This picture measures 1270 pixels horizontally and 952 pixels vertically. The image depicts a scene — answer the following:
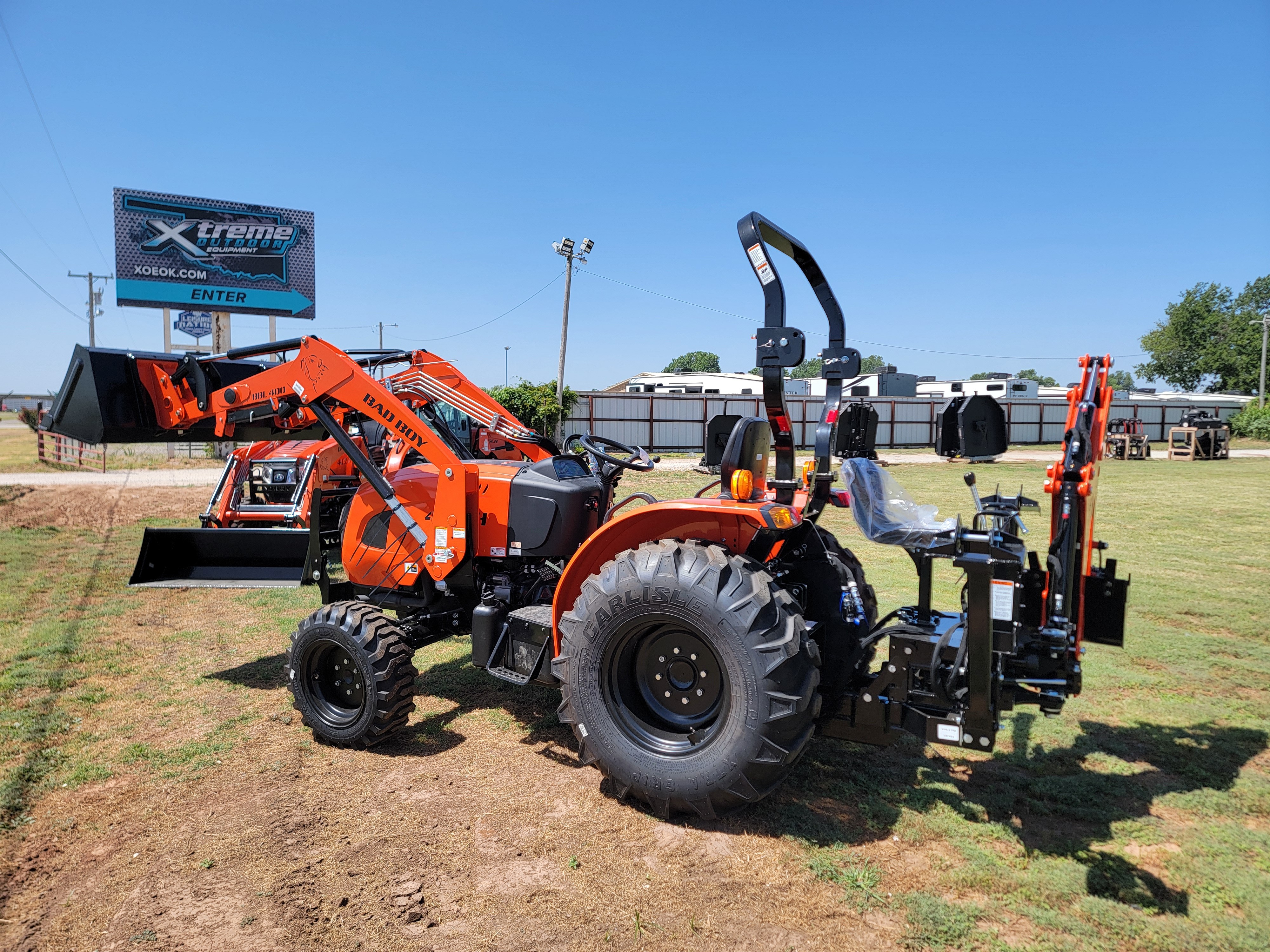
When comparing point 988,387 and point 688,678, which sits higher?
point 988,387

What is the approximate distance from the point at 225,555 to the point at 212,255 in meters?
26.1

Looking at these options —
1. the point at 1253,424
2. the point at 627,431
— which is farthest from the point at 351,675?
the point at 1253,424

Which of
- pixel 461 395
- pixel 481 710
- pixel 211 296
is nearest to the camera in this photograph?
pixel 481 710

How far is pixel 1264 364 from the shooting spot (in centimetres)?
4803

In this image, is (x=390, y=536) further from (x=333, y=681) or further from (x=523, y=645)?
(x=523, y=645)

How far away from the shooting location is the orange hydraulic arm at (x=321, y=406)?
443 centimetres

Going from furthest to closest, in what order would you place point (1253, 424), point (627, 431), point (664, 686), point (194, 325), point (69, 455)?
point (1253, 424) < point (627, 431) < point (194, 325) < point (69, 455) < point (664, 686)

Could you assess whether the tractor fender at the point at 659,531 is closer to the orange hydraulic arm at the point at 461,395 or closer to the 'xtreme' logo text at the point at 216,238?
the orange hydraulic arm at the point at 461,395

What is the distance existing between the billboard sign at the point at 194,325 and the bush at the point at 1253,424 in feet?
164

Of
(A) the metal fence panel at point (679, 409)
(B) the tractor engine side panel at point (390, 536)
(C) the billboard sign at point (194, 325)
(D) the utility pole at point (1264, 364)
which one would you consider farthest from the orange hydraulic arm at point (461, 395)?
(D) the utility pole at point (1264, 364)

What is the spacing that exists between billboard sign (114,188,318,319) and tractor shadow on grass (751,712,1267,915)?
29.1 meters

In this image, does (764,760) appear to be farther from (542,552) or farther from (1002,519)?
(542,552)

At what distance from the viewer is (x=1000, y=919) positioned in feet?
9.10

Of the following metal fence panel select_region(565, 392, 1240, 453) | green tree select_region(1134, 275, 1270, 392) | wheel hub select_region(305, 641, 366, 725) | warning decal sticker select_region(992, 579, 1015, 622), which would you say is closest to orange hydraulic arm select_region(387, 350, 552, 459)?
wheel hub select_region(305, 641, 366, 725)
